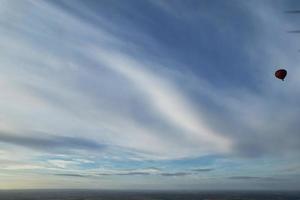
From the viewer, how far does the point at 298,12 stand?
24203 millimetres

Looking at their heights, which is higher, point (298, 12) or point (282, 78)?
point (282, 78)

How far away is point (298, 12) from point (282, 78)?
3164 cm

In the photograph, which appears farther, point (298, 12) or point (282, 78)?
point (282, 78)

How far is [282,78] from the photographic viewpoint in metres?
54.0
